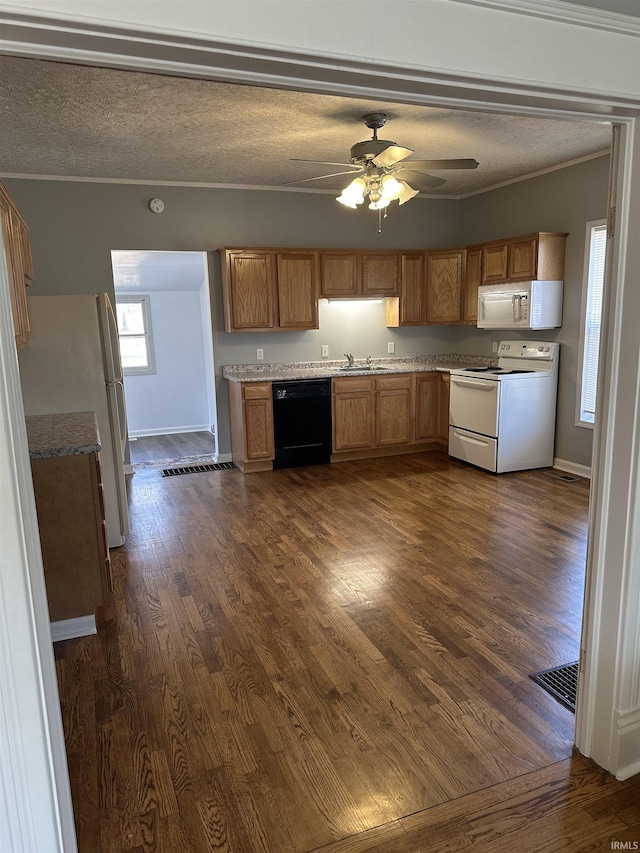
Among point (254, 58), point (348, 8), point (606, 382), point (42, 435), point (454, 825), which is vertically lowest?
point (454, 825)

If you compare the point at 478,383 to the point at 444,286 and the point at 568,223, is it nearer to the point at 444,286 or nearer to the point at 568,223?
the point at 444,286

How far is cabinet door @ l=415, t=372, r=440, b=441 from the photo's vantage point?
6.26 metres

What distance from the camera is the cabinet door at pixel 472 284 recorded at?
5.97 m

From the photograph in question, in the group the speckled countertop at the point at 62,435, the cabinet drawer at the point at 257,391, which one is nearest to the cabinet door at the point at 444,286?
the cabinet drawer at the point at 257,391

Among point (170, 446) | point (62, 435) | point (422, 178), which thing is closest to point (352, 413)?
point (170, 446)

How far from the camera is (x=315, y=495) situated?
4.98m

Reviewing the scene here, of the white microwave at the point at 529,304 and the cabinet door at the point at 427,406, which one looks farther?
the cabinet door at the point at 427,406

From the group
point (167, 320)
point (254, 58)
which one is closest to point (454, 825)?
point (254, 58)

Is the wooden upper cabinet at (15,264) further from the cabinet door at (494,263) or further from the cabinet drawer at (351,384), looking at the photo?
the cabinet door at (494,263)

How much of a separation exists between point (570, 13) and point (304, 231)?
15.9 ft

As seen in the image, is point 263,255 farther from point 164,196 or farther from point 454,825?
point 454,825

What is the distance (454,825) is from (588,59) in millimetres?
2185

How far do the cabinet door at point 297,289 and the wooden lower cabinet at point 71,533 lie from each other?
133 inches

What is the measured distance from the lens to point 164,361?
7.79 meters
